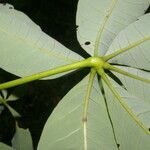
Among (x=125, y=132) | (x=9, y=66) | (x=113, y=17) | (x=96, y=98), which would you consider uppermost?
(x=113, y=17)

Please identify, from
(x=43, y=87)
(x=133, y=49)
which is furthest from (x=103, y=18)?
(x=43, y=87)

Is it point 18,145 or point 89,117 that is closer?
point 89,117

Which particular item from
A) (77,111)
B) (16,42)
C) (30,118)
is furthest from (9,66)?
(30,118)

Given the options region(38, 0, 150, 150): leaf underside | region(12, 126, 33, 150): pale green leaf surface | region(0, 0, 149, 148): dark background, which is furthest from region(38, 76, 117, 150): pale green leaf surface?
region(0, 0, 149, 148): dark background

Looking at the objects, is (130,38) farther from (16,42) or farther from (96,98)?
(16,42)

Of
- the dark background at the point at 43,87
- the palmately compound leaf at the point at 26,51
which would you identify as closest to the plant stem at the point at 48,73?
the palmately compound leaf at the point at 26,51

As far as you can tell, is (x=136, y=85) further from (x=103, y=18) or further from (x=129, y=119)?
(x=103, y=18)
